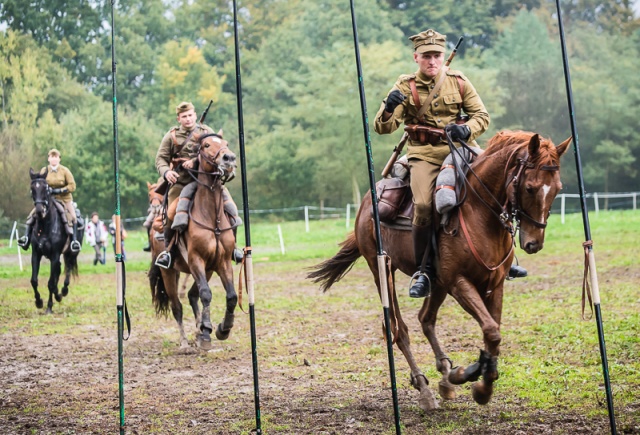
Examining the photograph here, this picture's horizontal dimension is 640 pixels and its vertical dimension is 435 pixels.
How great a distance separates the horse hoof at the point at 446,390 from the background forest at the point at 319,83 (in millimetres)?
27383

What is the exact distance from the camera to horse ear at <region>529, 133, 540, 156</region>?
6317 mm

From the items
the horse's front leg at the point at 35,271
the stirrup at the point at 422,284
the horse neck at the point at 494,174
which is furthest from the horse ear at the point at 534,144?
the horse's front leg at the point at 35,271

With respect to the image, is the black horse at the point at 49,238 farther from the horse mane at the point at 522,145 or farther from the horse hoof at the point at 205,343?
the horse mane at the point at 522,145

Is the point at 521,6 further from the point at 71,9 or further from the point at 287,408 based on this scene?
the point at 287,408

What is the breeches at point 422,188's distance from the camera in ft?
23.7

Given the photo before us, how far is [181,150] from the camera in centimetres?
1126

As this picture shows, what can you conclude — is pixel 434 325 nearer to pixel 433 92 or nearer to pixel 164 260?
→ pixel 433 92

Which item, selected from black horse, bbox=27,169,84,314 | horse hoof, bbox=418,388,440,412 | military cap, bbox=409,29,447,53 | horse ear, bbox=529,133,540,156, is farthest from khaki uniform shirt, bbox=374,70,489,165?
black horse, bbox=27,169,84,314

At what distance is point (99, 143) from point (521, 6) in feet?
95.7

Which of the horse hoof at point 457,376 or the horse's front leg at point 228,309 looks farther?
the horse's front leg at point 228,309

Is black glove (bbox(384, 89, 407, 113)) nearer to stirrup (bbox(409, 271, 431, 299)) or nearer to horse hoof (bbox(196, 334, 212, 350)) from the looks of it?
stirrup (bbox(409, 271, 431, 299))

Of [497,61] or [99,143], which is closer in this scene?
[99,143]

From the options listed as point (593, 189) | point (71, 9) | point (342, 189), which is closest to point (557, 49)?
point (593, 189)

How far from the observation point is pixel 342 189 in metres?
44.2
